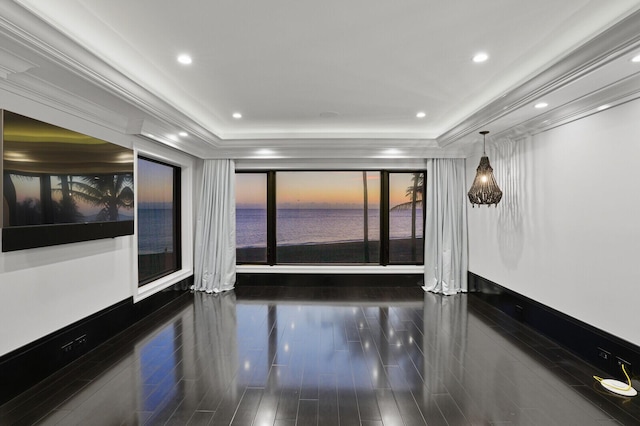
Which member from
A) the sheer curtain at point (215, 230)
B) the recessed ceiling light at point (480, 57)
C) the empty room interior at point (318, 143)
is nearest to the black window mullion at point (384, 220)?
the empty room interior at point (318, 143)

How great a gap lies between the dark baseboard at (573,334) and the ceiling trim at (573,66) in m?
2.15

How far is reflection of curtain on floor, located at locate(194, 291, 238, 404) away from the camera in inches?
104

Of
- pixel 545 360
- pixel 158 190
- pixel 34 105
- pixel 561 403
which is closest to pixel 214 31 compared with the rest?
pixel 34 105

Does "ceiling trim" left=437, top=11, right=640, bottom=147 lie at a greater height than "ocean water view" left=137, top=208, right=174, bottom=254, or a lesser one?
greater

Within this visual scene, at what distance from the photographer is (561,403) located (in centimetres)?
242

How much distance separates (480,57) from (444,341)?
9.17 ft

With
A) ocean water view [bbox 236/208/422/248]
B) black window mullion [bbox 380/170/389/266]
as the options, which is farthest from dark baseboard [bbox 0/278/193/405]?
black window mullion [bbox 380/170/389/266]

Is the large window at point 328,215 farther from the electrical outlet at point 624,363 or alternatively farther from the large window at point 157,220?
the electrical outlet at point 624,363

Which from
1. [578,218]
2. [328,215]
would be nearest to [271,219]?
[328,215]

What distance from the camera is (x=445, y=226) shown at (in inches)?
222

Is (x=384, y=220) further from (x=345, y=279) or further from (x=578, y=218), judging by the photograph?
(x=578, y=218)

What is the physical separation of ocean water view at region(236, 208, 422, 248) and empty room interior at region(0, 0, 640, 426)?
1.39 meters

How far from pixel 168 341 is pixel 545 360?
12.2 feet

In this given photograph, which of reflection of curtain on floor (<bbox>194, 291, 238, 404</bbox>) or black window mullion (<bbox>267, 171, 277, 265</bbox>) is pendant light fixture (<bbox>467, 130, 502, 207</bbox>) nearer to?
black window mullion (<bbox>267, 171, 277, 265</bbox>)
